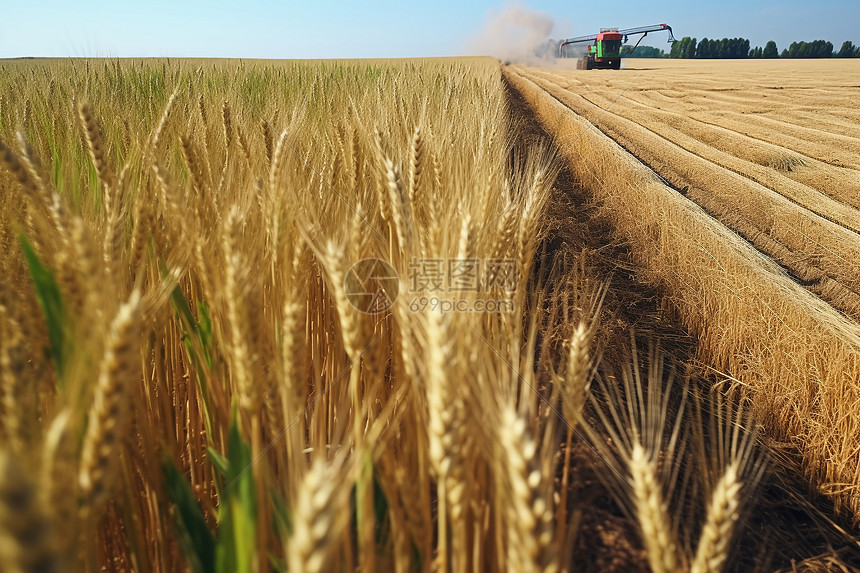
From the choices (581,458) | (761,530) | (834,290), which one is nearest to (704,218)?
(834,290)

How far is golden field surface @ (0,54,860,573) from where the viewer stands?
60cm

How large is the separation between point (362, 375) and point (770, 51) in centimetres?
7143

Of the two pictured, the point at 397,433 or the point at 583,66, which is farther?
the point at 583,66

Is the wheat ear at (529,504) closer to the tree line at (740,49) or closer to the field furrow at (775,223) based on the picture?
the field furrow at (775,223)

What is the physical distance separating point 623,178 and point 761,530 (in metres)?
4.00

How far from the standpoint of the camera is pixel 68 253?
74cm

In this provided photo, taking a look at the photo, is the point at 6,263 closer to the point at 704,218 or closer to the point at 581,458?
the point at 581,458

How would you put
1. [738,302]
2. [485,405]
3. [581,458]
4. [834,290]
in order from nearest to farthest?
[485,405] → [581,458] → [738,302] → [834,290]

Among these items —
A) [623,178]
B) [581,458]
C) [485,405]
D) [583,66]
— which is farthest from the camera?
[583,66]

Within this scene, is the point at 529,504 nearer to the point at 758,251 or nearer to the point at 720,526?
the point at 720,526

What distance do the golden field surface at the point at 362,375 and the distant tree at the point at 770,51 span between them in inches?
2662

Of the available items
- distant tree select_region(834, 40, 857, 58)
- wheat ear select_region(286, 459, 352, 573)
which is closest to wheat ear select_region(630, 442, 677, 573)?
wheat ear select_region(286, 459, 352, 573)

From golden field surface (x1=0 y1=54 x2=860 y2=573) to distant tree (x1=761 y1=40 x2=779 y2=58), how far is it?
67.6 m

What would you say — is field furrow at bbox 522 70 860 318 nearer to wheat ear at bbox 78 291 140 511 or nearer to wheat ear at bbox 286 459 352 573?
wheat ear at bbox 286 459 352 573
